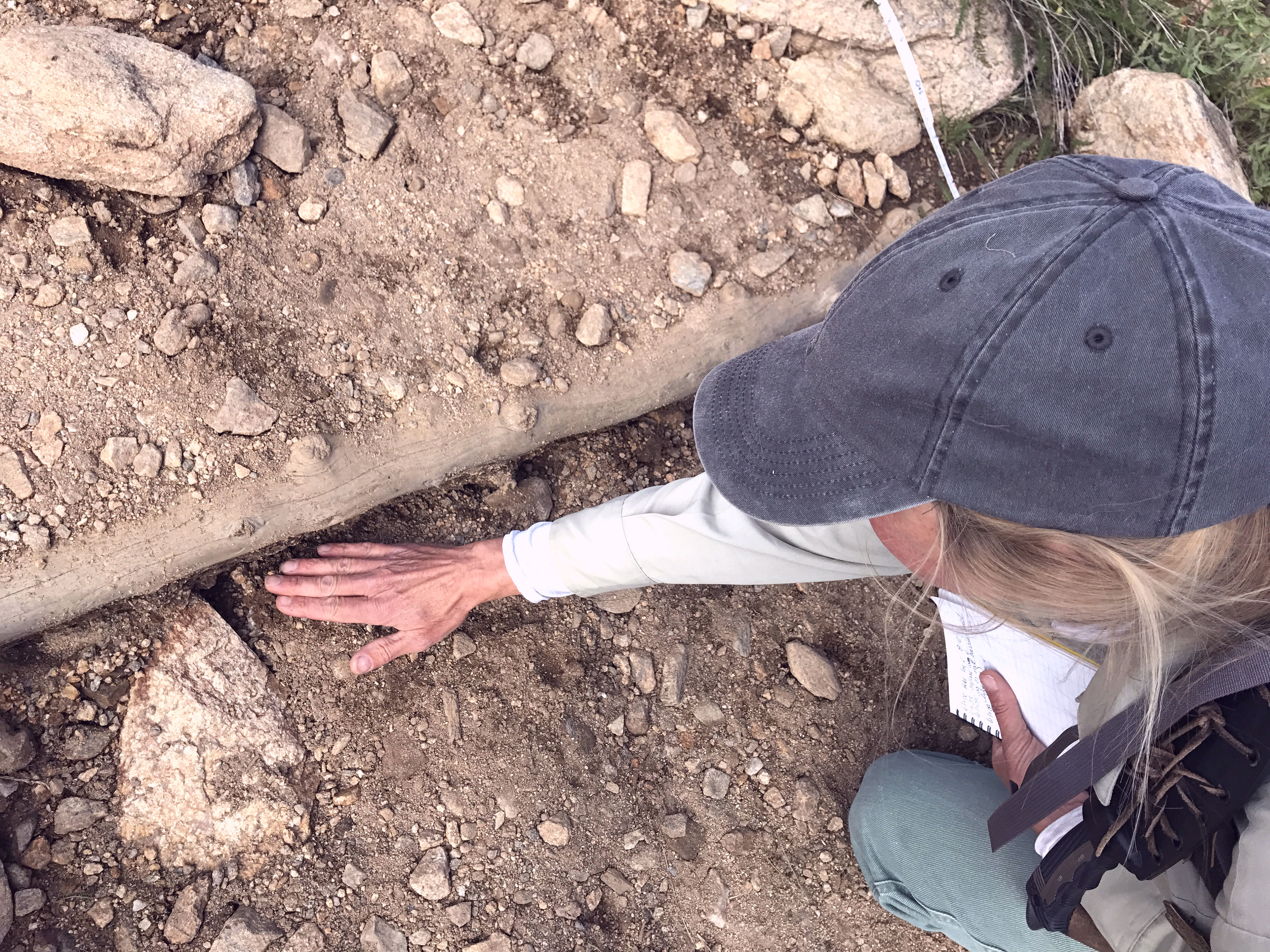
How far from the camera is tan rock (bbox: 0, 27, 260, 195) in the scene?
1.53 m

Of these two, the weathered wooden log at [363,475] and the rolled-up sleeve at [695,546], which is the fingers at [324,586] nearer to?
the weathered wooden log at [363,475]

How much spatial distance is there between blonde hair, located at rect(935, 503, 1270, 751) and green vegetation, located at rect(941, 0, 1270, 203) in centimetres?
146

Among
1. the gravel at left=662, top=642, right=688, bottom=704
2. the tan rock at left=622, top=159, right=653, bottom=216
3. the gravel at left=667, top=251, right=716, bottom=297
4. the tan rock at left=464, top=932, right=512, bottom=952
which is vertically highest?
the tan rock at left=622, top=159, right=653, bottom=216

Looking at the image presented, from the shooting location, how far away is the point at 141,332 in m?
1.66

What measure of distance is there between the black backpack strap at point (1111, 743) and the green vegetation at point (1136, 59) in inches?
58.3

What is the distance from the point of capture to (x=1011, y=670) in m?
1.84

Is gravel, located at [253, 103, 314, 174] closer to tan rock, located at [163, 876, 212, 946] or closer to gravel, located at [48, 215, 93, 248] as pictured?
gravel, located at [48, 215, 93, 248]

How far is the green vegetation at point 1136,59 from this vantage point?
2295mm

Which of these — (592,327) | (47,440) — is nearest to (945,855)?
(592,327)

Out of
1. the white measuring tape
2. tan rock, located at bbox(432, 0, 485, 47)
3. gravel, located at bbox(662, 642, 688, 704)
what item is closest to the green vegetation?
the white measuring tape

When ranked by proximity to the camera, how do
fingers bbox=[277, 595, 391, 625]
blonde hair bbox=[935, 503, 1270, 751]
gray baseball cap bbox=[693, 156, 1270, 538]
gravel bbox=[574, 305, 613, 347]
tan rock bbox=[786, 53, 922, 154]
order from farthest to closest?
1. tan rock bbox=[786, 53, 922, 154]
2. gravel bbox=[574, 305, 613, 347]
3. fingers bbox=[277, 595, 391, 625]
4. blonde hair bbox=[935, 503, 1270, 751]
5. gray baseball cap bbox=[693, 156, 1270, 538]

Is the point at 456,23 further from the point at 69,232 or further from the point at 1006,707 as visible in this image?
the point at 1006,707

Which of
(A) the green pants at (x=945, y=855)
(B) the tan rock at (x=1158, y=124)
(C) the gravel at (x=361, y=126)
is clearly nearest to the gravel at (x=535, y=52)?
(C) the gravel at (x=361, y=126)

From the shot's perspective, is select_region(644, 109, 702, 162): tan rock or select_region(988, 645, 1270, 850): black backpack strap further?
select_region(644, 109, 702, 162): tan rock
